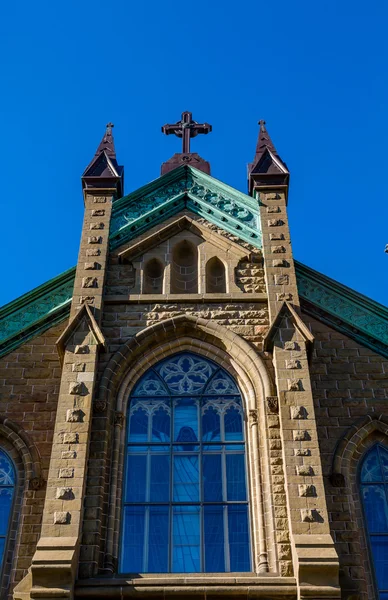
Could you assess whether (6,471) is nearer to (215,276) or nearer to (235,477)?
(235,477)

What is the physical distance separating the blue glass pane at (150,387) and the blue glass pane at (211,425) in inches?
29.7

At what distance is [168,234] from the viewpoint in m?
16.9

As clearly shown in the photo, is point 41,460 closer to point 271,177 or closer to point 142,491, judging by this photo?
point 142,491

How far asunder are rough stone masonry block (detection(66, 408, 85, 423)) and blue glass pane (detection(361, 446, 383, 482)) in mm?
4338

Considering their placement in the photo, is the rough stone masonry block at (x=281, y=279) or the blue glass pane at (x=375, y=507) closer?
the blue glass pane at (x=375, y=507)

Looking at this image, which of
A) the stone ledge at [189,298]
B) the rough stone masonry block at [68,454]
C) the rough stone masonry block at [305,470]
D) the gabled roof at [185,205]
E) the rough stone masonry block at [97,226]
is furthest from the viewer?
the gabled roof at [185,205]

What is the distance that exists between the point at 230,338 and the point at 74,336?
8.11 ft

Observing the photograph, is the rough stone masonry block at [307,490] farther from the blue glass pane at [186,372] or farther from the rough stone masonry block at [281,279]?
the rough stone masonry block at [281,279]

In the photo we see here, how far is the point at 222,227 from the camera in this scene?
17.0 meters

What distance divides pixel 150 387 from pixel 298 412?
102 inches

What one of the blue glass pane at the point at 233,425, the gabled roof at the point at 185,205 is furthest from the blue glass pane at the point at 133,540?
the gabled roof at the point at 185,205

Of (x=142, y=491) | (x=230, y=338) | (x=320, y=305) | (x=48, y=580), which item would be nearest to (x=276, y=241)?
(x=320, y=305)

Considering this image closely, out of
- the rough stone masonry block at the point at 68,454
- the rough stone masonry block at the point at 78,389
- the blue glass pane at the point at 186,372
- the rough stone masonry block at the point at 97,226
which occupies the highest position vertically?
the rough stone masonry block at the point at 97,226

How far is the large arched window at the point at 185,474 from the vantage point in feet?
40.3
